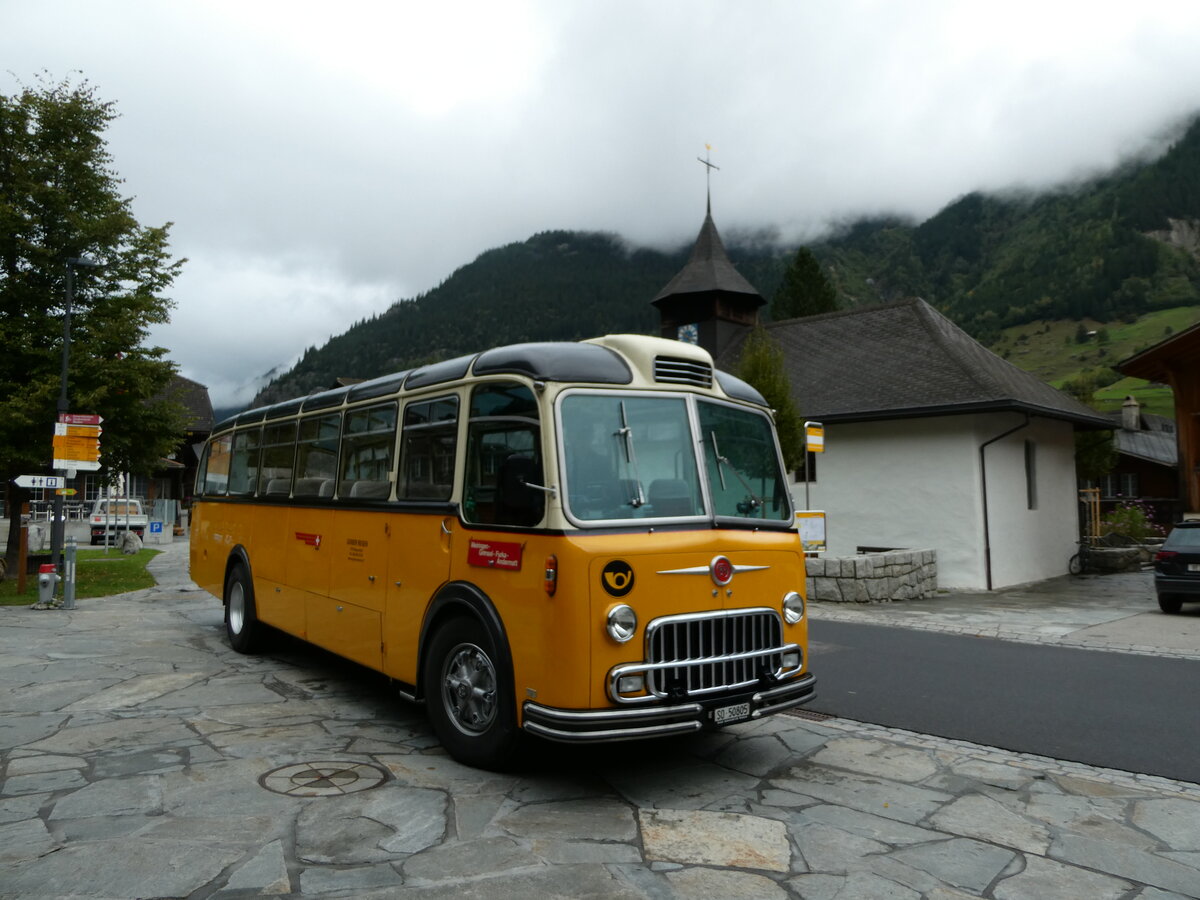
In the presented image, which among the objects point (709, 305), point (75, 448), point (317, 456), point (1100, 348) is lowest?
point (317, 456)

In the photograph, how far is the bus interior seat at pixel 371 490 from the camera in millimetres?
6980

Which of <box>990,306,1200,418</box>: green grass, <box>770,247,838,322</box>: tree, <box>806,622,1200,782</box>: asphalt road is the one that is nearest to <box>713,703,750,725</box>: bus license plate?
<box>806,622,1200,782</box>: asphalt road

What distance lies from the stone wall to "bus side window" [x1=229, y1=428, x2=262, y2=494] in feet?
31.2

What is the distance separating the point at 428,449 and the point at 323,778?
2291mm

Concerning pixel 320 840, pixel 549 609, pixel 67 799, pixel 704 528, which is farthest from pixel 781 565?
pixel 67 799

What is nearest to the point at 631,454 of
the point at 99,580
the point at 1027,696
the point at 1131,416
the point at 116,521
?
the point at 1027,696

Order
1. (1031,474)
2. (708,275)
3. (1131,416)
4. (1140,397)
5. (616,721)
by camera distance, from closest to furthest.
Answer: (616,721), (1031,474), (708,275), (1131,416), (1140,397)

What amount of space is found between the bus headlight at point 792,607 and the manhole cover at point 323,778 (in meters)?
2.74

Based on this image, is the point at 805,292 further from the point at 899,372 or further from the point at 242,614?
the point at 242,614

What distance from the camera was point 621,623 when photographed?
5.00 metres

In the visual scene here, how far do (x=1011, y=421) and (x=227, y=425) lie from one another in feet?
53.2

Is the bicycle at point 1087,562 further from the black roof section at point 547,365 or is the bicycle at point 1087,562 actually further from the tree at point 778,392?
the black roof section at point 547,365

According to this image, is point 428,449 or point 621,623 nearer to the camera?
point 621,623

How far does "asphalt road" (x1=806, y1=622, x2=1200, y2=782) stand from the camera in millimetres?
6504
